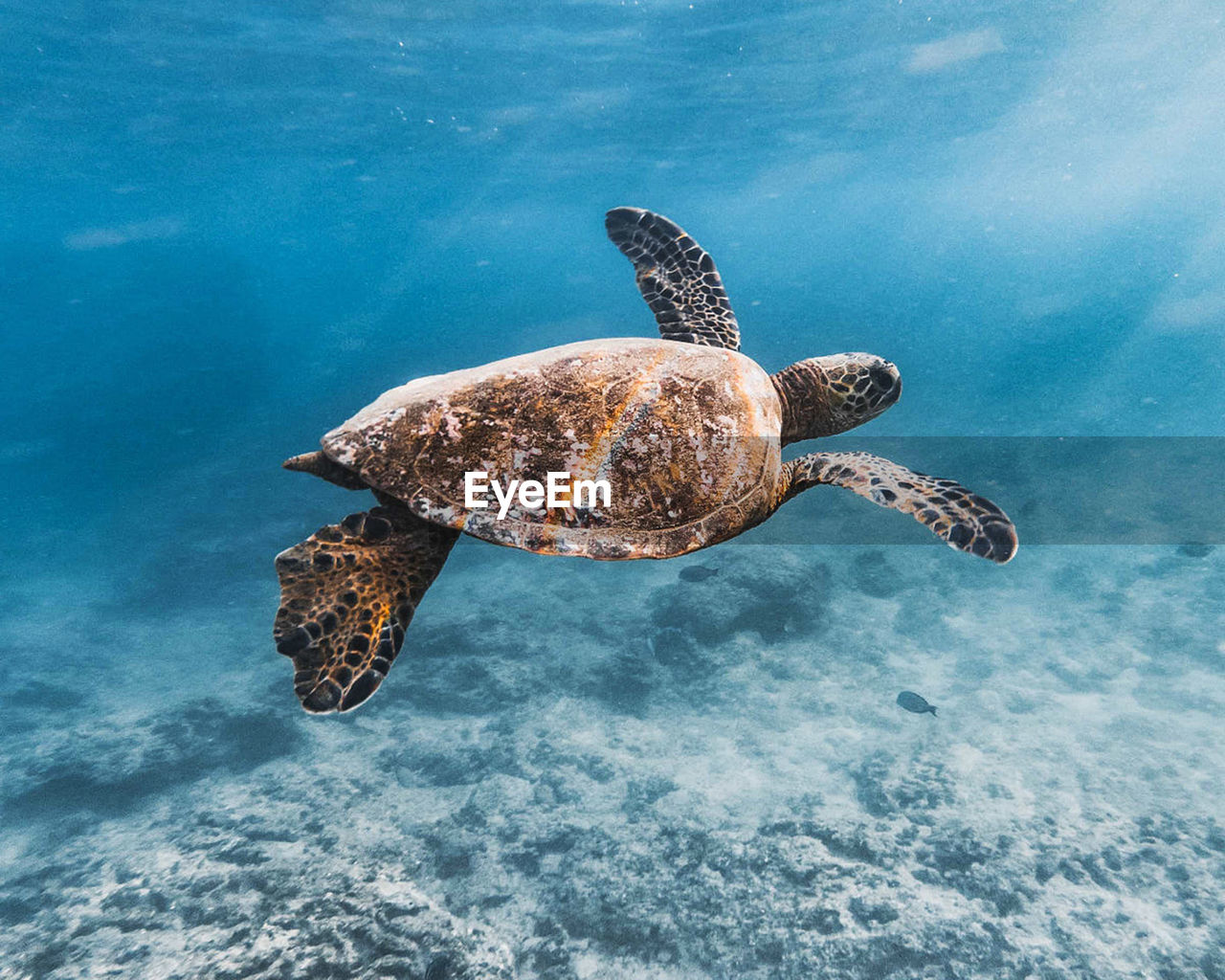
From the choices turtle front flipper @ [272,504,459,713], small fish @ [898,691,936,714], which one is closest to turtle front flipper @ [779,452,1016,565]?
turtle front flipper @ [272,504,459,713]

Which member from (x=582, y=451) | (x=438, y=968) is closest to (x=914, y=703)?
(x=438, y=968)

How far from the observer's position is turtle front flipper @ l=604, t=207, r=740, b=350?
5.08 meters

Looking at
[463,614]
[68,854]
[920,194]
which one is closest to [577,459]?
[68,854]

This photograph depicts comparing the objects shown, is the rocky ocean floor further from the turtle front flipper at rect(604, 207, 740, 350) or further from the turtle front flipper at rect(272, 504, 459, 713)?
the turtle front flipper at rect(604, 207, 740, 350)

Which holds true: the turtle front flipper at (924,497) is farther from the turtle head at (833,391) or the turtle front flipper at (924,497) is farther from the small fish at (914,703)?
the small fish at (914,703)

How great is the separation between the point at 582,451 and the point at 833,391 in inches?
81.7

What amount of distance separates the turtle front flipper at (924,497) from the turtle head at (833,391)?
32 centimetres

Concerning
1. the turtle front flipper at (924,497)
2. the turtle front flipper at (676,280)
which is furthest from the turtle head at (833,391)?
the turtle front flipper at (676,280)

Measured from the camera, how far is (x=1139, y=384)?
111ft

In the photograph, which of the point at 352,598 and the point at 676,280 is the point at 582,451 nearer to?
the point at 352,598

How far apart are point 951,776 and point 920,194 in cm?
6304

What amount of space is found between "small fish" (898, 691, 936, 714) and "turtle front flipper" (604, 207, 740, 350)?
7.06m

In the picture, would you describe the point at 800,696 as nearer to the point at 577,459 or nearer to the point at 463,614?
the point at 463,614

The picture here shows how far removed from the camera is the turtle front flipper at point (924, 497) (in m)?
3.19
